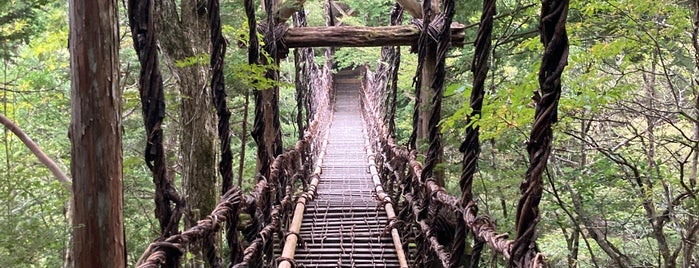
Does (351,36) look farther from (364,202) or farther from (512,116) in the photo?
(512,116)

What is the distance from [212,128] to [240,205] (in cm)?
172

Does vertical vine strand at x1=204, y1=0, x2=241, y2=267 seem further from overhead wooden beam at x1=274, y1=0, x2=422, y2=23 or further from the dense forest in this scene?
overhead wooden beam at x1=274, y1=0, x2=422, y2=23

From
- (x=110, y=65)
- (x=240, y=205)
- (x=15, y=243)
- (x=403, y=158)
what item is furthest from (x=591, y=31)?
(x=15, y=243)

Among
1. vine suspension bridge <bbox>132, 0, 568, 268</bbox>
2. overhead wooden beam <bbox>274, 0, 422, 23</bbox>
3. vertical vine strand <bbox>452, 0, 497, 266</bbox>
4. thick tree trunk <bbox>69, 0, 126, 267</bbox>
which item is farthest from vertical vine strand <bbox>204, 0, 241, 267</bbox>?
overhead wooden beam <bbox>274, 0, 422, 23</bbox>

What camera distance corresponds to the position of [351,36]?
4.57m

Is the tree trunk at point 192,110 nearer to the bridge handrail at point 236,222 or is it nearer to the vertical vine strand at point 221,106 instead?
the bridge handrail at point 236,222

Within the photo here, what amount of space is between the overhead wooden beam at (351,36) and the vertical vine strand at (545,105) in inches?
135

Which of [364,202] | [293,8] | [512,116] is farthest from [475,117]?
[364,202]

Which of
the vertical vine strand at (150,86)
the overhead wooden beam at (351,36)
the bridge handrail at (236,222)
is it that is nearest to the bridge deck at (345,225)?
the bridge handrail at (236,222)

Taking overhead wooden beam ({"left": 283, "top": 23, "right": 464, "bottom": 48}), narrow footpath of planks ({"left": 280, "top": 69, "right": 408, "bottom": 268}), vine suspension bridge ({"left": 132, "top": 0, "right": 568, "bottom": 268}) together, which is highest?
overhead wooden beam ({"left": 283, "top": 23, "right": 464, "bottom": 48})

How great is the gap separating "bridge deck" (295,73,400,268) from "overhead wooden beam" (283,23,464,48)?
55.4 inches

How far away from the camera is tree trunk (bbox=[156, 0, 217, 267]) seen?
11.2 ft

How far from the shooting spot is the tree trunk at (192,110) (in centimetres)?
342

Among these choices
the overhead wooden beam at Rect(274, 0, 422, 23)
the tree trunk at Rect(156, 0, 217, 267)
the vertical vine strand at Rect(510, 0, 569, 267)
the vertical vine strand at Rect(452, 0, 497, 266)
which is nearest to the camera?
the vertical vine strand at Rect(510, 0, 569, 267)
